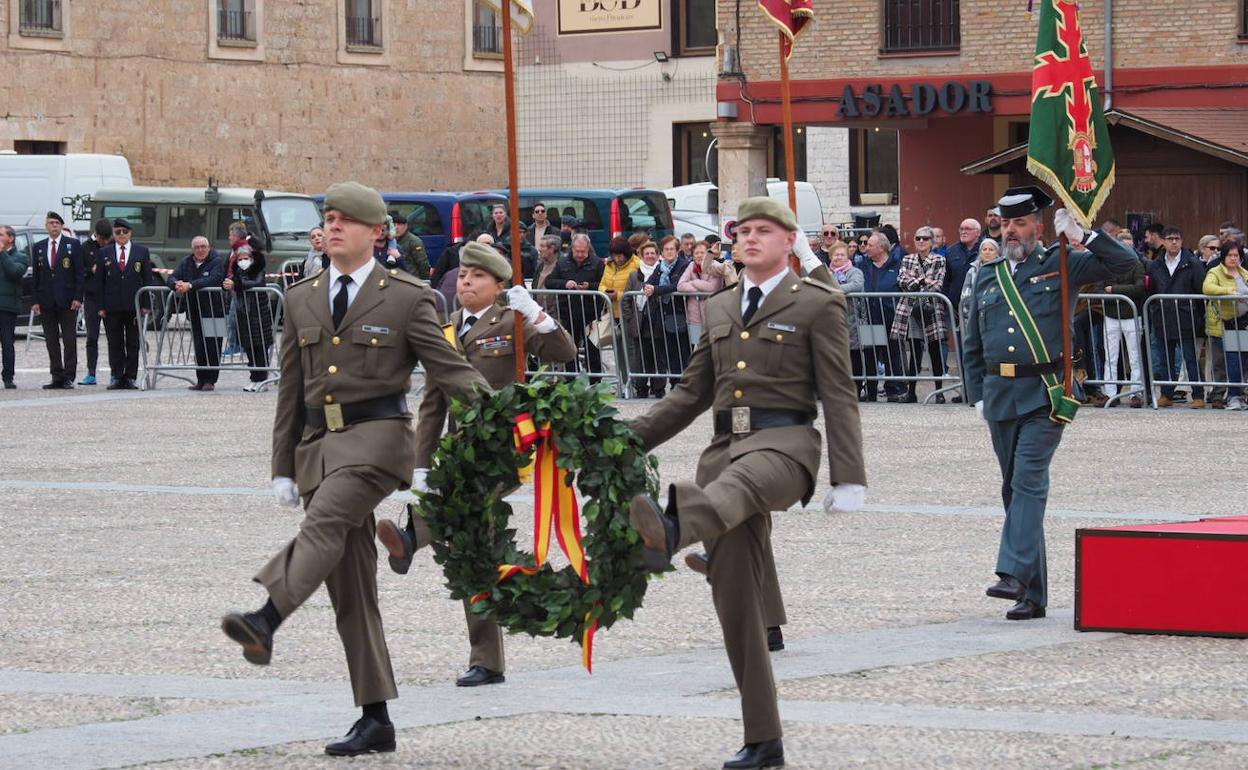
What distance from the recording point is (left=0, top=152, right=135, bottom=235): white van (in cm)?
3556

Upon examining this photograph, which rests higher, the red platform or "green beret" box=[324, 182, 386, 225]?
"green beret" box=[324, 182, 386, 225]

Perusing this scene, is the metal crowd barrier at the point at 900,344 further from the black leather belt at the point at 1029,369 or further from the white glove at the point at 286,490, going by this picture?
the white glove at the point at 286,490

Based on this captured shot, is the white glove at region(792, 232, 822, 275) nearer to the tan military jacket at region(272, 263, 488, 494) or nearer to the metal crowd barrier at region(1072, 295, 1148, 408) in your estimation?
the tan military jacket at region(272, 263, 488, 494)

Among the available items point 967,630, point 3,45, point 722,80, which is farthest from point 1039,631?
point 3,45

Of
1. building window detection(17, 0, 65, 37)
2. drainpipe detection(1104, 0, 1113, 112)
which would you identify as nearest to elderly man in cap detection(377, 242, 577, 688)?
drainpipe detection(1104, 0, 1113, 112)

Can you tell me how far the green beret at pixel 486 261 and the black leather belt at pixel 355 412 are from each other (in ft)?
7.40

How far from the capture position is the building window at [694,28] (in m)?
45.9

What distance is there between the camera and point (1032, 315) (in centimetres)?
1014

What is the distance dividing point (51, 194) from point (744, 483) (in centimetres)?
3083

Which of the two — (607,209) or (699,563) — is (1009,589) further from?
(607,209)

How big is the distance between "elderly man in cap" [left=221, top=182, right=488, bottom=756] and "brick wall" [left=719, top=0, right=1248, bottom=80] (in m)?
21.3

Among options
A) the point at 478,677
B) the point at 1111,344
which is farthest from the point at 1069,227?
the point at 1111,344

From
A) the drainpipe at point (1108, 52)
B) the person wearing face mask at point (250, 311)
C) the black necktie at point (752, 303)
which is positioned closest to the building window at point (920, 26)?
the drainpipe at point (1108, 52)

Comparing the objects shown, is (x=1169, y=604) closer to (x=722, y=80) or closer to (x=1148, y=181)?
(x=1148, y=181)
